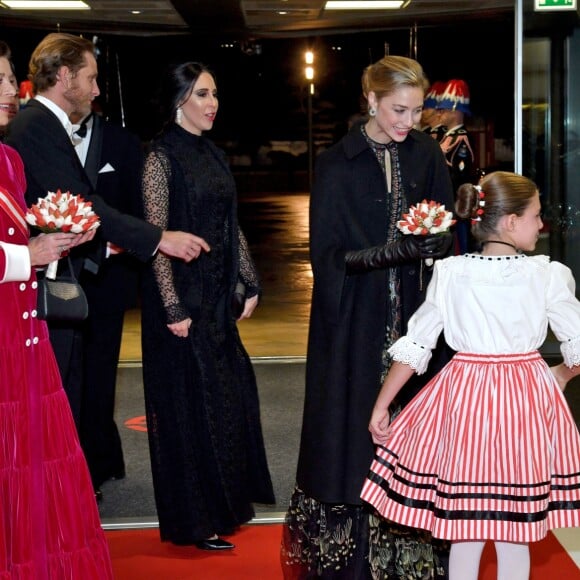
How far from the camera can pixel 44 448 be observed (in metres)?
2.95

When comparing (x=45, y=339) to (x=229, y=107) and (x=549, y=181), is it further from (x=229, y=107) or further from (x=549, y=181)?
(x=229, y=107)

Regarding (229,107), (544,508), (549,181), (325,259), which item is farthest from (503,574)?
(229,107)

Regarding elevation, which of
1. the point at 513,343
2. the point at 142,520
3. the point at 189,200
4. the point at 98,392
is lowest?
the point at 142,520

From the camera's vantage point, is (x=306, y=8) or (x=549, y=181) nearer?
(x=549, y=181)

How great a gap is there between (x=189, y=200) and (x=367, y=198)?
2.40ft

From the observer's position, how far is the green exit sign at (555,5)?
5113 mm

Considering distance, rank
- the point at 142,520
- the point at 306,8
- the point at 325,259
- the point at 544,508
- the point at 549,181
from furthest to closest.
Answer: the point at 306,8, the point at 549,181, the point at 142,520, the point at 325,259, the point at 544,508

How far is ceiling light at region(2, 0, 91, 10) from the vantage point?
7.00 metres

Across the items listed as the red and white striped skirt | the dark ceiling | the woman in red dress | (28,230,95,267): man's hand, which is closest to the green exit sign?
the dark ceiling

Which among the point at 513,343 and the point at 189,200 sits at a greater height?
the point at 189,200

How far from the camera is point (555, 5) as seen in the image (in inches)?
202

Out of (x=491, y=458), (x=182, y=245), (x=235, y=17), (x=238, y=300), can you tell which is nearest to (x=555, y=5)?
(x=238, y=300)

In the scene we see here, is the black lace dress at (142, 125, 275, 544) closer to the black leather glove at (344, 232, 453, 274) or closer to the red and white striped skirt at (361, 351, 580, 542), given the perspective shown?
the black leather glove at (344, 232, 453, 274)

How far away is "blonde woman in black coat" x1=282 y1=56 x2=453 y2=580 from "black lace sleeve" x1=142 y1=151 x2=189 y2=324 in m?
0.58
